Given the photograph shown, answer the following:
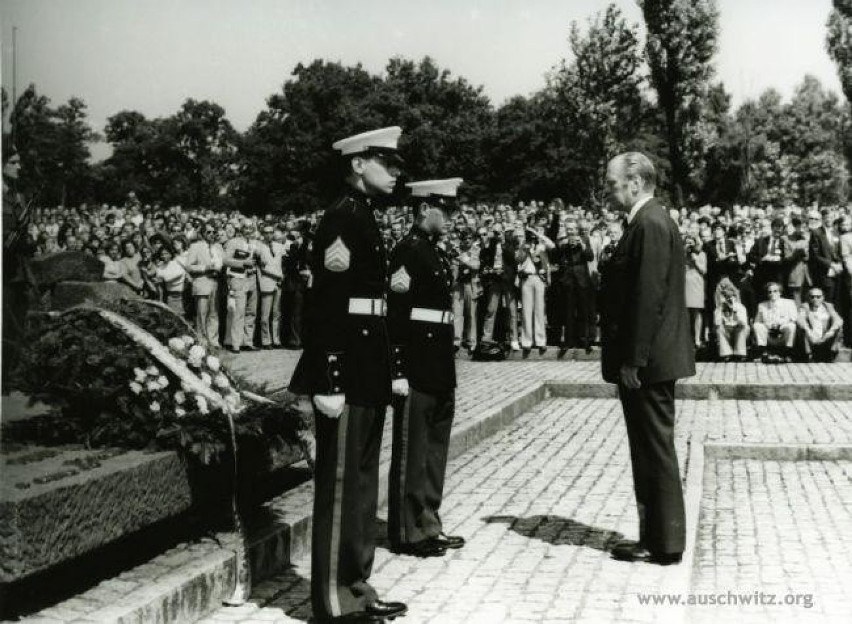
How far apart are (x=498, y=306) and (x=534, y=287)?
0.83 m

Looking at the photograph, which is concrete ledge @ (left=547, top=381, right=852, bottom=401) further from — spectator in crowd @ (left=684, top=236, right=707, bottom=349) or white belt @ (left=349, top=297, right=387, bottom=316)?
white belt @ (left=349, top=297, right=387, bottom=316)

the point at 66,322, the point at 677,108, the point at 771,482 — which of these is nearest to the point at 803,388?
the point at 771,482

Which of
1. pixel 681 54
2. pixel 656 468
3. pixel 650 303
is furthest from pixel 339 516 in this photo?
pixel 681 54

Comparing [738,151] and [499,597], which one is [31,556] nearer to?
[499,597]

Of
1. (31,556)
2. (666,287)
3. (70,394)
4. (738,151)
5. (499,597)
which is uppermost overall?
(738,151)

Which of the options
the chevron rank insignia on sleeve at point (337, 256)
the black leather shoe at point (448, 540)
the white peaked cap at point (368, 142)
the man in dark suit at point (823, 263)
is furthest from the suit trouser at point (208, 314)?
the chevron rank insignia on sleeve at point (337, 256)

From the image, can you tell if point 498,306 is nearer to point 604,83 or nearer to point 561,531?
point 561,531

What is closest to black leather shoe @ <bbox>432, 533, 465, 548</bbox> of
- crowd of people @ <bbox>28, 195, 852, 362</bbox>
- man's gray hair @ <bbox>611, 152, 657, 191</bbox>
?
man's gray hair @ <bbox>611, 152, 657, 191</bbox>

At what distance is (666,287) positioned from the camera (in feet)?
20.8

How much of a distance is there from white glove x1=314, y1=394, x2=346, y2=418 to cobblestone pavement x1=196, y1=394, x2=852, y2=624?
1026 mm

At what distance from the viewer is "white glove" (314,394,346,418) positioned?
16.6 feet

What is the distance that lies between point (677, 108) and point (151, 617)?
50.8 metres

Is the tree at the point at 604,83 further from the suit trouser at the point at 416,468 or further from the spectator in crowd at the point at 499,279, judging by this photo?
the suit trouser at the point at 416,468

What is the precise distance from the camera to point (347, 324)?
205 inches
